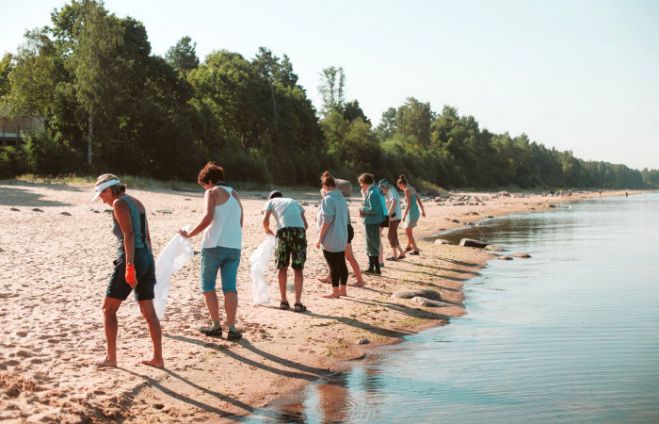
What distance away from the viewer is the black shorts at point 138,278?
6.59 m

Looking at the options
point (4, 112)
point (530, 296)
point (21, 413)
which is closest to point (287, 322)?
point (21, 413)

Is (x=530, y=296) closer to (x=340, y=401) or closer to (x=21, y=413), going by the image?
(x=340, y=401)

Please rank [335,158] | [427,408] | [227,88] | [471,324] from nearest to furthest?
[427,408], [471,324], [227,88], [335,158]

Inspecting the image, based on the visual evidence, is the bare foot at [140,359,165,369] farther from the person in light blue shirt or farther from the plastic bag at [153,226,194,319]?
the person in light blue shirt

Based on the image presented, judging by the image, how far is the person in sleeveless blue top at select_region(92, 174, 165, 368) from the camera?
6.47m

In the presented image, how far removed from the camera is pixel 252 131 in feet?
215

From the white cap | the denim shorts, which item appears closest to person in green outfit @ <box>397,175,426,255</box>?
the denim shorts

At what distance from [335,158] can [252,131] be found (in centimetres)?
913

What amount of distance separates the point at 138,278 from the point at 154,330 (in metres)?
0.58

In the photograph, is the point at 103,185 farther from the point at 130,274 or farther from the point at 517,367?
the point at 517,367

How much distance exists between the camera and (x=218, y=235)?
789cm

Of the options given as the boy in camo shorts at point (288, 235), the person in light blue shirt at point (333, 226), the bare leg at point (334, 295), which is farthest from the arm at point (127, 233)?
the bare leg at point (334, 295)

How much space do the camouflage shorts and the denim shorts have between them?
1.81m

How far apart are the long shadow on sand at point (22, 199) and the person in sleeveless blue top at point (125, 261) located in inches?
818
